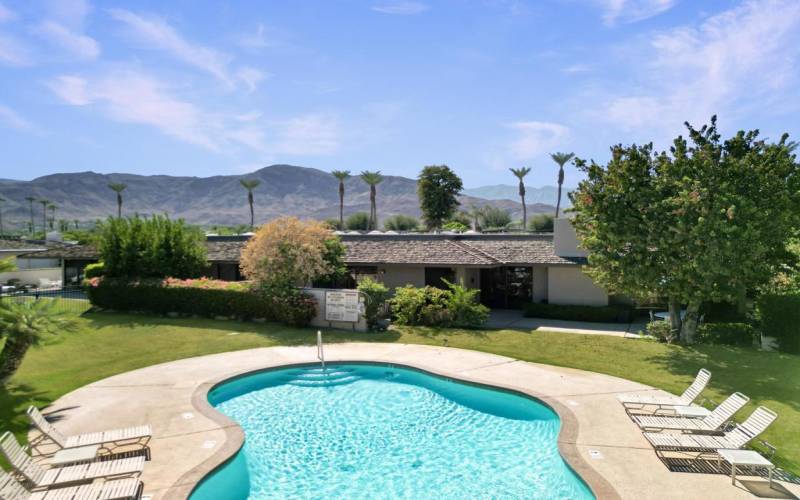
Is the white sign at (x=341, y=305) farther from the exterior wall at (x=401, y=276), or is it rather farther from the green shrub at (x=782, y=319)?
the green shrub at (x=782, y=319)

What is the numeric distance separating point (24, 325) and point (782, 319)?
2381cm

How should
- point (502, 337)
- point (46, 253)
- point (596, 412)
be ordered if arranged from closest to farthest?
point (596, 412), point (502, 337), point (46, 253)

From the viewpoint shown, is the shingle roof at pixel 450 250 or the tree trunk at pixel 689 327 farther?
the shingle roof at pixel 450 250

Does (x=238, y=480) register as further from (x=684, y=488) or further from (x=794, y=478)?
(x=794, y=478)

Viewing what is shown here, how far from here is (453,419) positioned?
1268 centimetres

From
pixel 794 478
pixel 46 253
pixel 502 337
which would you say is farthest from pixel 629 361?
pixel 46 253

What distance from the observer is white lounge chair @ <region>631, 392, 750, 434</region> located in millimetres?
10266

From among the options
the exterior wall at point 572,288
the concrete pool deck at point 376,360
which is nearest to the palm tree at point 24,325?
the concrete pool deck at point 376,360

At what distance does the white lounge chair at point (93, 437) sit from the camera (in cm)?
948

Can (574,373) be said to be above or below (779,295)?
below

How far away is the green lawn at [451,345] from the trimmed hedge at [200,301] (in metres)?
0.68

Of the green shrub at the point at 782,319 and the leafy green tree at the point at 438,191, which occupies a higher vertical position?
the leafy green tree at the point at 438,191

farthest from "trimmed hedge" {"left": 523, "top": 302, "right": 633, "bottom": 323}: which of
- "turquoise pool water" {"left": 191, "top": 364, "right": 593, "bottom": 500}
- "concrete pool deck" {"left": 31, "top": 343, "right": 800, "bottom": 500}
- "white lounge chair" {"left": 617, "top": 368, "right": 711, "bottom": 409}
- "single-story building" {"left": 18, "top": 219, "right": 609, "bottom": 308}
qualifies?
"white lounge chair" {"left": 617, "top": 368, "right": 711, "bottom": 409}

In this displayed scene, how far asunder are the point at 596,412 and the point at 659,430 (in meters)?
1.55
